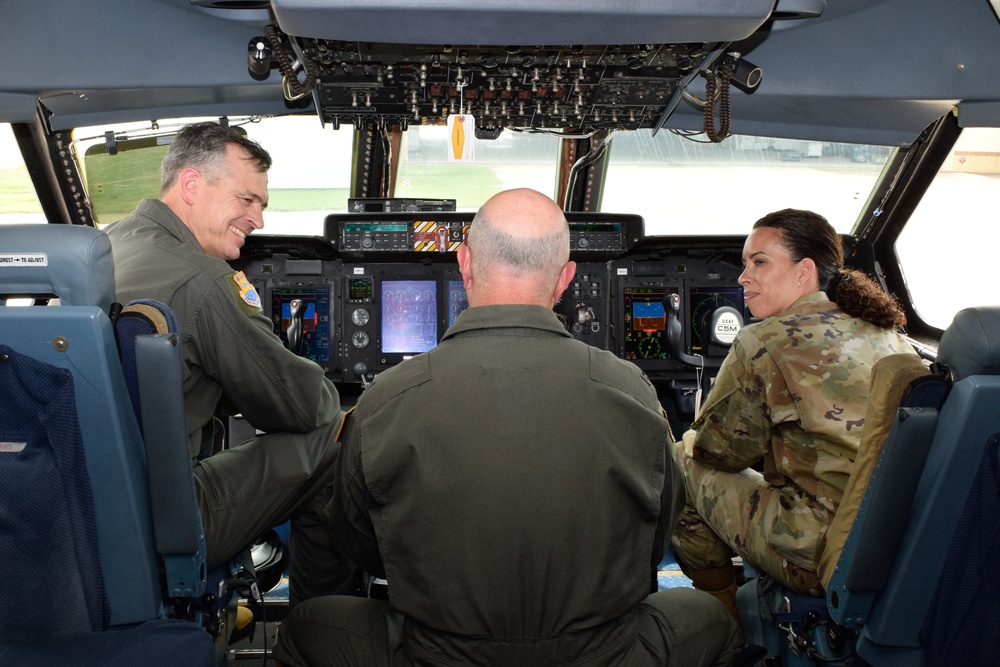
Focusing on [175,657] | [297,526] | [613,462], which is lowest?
[297,526]

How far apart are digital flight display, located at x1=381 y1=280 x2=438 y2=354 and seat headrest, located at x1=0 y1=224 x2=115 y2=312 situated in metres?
2.29

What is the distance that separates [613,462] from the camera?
4.25ft

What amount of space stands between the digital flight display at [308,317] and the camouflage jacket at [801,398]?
2.03 metres

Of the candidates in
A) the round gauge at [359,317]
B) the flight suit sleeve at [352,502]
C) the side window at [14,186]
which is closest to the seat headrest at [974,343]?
the flight suit sleeve at [352,502]

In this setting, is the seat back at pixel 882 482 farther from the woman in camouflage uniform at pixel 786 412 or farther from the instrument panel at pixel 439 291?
the instrument panel at pixel 439 291

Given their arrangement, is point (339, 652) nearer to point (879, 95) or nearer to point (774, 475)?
point (774, 475)

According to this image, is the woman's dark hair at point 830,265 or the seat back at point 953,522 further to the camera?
the woman's dark hair at point 830,265

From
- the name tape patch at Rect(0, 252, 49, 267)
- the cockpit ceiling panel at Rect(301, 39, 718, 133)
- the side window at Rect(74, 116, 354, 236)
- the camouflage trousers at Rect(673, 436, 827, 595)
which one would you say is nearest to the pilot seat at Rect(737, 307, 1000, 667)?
the camouflage trousers at Rect(673, 436, 827, 595)

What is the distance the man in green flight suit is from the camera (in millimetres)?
1880

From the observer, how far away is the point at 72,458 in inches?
53.7

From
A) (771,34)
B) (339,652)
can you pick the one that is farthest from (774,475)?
(771,34)

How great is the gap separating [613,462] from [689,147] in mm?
6316

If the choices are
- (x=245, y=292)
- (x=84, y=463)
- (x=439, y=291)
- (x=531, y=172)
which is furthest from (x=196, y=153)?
(x=531, y=172)

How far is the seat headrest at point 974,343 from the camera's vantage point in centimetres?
132
